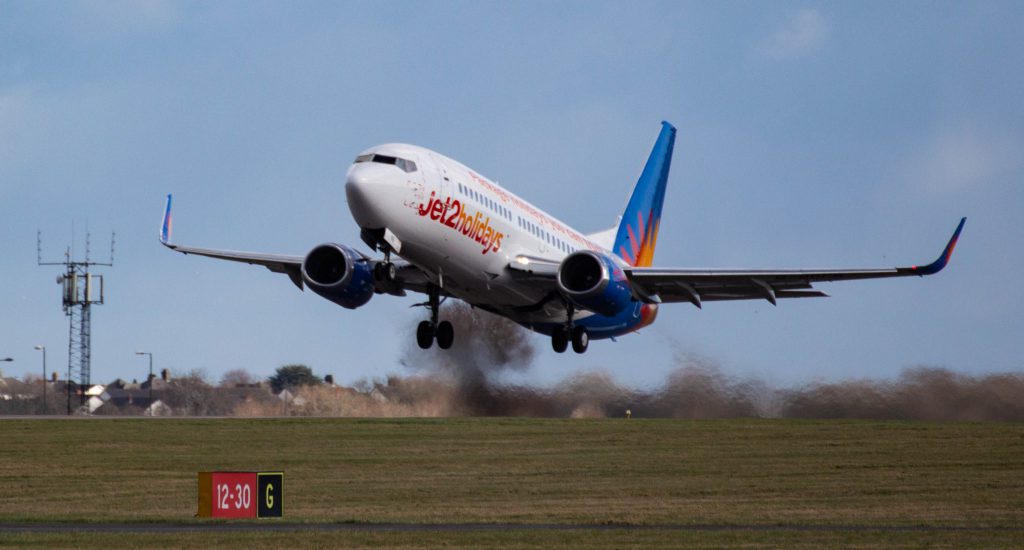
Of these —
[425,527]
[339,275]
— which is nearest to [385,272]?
[339,275]

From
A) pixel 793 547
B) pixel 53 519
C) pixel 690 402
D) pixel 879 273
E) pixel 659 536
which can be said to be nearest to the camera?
pixel 793 547

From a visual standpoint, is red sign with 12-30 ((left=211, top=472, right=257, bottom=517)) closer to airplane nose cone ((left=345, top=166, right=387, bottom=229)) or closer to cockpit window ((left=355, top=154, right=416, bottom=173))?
airplane nose cone ((left=345, top=166, right=387, bottom=229))

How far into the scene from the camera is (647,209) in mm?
53812

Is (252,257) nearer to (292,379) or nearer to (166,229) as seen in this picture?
(166,229)

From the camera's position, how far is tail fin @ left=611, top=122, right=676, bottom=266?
2030 inches

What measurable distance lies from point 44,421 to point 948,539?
48.3 metres

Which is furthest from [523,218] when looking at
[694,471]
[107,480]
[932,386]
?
[932,386]

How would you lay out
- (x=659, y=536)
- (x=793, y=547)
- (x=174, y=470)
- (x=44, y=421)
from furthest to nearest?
(x=44, y=421)
(x=174, y=470)
(x=659, y=536)
(x=793, y=547)

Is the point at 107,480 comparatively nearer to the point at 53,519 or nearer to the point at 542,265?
the point at 53,519

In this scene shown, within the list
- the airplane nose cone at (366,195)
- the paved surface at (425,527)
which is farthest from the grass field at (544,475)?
the airplane nose cone at (366,195)

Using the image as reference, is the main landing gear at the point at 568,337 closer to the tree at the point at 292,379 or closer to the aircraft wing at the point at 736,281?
the aircraft wing at the point at 736,281

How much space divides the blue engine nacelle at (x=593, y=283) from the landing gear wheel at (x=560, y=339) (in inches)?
108

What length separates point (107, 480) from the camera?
156 feet

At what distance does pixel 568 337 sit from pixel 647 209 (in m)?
12.7
